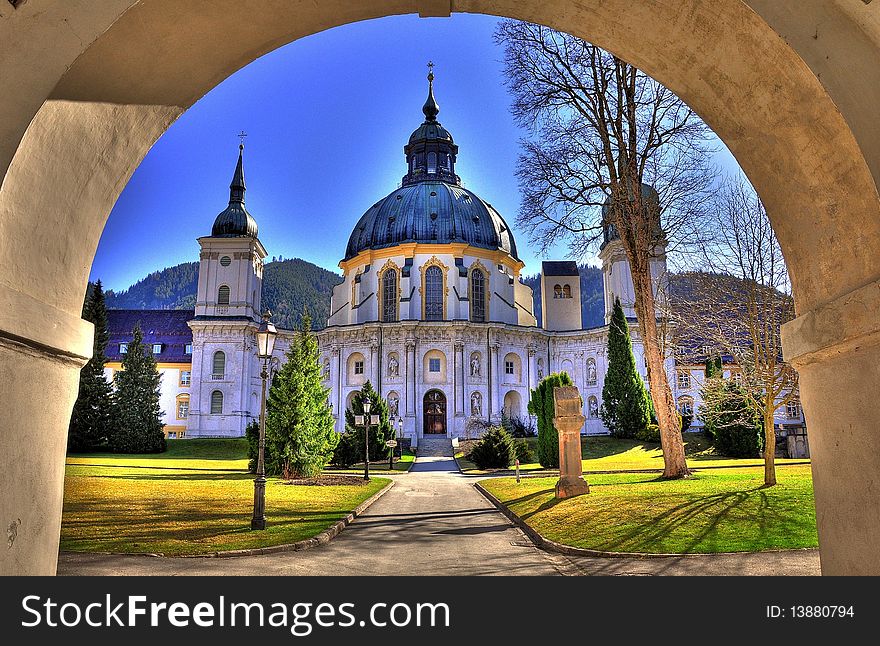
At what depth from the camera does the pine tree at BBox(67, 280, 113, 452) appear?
47.2 meters

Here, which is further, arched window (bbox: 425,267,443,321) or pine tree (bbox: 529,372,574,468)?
arched window (bbox: 425,267,443,321)

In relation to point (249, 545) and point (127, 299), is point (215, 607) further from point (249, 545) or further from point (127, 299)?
point (127, 299)

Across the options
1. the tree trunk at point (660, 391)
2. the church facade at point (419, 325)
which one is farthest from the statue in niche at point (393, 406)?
the tree trunk at point (660, 391)

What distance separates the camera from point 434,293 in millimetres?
66500

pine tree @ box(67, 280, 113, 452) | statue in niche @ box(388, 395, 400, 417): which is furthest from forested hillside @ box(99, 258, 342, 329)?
pine tree @ box(67, 280, 113, 452)

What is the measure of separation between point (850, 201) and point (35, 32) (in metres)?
4.83

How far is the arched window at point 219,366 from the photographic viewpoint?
64.8m

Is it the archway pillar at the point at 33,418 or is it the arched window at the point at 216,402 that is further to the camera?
the arched window at the point at 216,402

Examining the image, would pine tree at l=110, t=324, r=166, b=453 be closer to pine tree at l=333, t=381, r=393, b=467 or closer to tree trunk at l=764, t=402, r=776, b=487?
pine tree at l=333, t=381, r=393, b=467

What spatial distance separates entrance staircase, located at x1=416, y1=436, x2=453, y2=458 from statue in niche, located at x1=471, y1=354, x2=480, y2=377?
716 cm

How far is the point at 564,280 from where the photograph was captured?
7450cm

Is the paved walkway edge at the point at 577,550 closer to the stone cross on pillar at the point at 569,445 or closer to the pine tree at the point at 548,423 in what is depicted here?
the stone cross on pillar at the point at 569,445

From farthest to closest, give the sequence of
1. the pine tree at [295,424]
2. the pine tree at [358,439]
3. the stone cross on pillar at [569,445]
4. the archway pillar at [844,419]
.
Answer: the pine tree at [358,439]
the pine tree at [295,424]
the stone cross on pillar at [569,445]
the archway pillar at [844,419]

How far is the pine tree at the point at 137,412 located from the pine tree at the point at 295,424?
25.0 meters
